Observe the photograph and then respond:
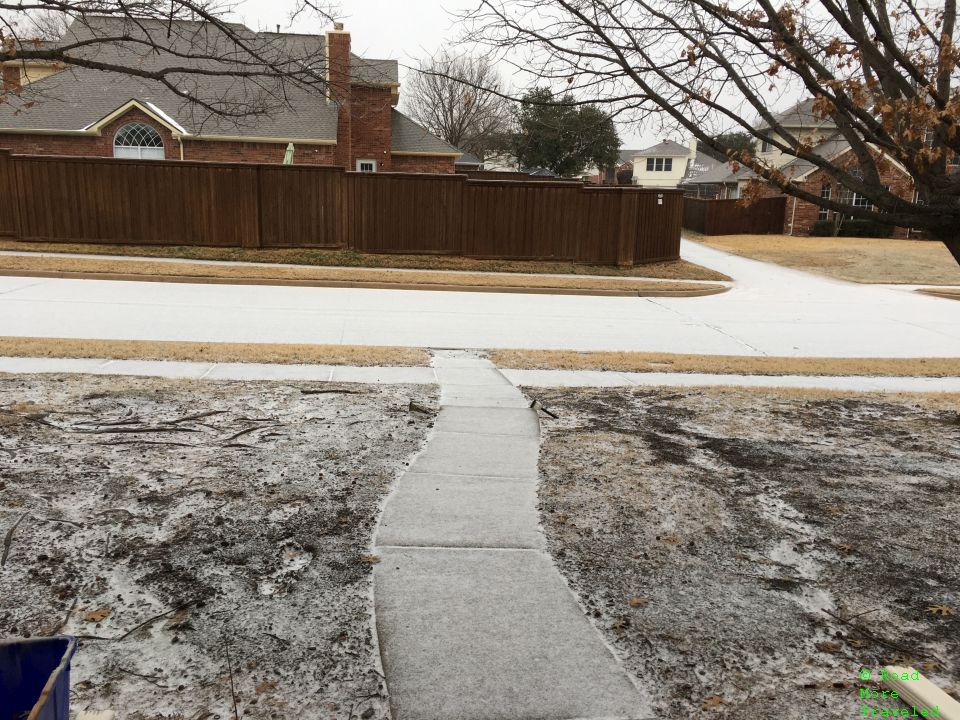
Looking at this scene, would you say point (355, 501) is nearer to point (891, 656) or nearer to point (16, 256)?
point (891, 656)

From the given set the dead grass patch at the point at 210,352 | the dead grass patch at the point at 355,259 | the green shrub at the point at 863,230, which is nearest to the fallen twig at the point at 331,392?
the dead grass patch at the point at 210,352

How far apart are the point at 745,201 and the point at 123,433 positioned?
208 inches

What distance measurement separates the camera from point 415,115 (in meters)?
62.4

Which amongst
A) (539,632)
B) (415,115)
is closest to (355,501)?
(539,632)

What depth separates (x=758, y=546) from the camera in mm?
4680

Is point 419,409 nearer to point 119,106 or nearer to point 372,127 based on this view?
point 119,106

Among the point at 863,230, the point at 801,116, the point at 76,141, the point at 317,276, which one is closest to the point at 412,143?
the point at 76,141

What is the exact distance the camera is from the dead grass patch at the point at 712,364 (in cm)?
996

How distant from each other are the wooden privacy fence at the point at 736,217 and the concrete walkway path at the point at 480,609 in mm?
36785

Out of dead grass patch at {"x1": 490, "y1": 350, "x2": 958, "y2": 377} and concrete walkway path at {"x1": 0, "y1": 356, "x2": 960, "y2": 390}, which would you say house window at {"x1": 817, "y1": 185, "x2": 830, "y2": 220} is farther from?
concrete walkway path at {"x1": 0, "y1": 356, "x2": 960, "y2": 390}

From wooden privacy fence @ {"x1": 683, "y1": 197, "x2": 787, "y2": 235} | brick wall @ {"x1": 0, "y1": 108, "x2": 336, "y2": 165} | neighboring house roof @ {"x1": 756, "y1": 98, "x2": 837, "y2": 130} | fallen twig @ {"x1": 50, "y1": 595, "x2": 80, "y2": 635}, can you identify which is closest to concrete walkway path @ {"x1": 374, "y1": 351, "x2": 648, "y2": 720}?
fallen twig @ {"x1": 50, "y1": 595, "x2": 80, "y2": 635}

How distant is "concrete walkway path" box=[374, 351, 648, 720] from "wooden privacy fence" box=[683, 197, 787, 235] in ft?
121

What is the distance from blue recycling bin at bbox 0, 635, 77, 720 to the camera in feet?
7.39

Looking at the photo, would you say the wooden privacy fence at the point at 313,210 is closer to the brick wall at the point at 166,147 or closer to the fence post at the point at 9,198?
the fence post at the point at 9,198
